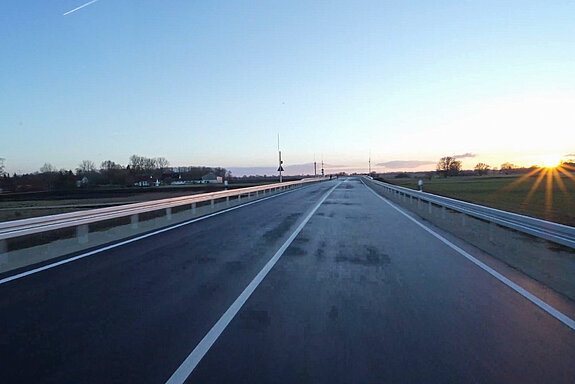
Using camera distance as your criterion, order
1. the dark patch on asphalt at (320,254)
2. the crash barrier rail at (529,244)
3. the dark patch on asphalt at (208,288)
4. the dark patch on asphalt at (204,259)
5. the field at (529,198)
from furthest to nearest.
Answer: the field at (529,198), the dark patch on asphalt at (320,254), the dark patch on asphalt at (204,259), the crash barrier rail at (529,244), the dark patch on asphalt at (208,288)

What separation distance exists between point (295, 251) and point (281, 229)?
4.08 meters

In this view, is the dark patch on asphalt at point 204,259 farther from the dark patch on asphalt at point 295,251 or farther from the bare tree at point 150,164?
the bare tree at point 150,164

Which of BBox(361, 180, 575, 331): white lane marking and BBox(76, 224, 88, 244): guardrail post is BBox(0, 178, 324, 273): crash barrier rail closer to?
BBox(76, 224, 88, 244): guardrail post

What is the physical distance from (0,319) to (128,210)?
8.81m

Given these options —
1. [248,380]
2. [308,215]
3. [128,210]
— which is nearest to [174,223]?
[128,210]

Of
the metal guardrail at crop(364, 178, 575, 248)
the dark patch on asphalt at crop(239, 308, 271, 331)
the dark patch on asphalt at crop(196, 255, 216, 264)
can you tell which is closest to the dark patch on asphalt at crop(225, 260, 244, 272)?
the dark patch on asphalt at crop(196, 255, 216, 264)

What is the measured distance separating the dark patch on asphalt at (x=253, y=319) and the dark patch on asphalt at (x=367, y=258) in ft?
11.6

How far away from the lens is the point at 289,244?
424 inches

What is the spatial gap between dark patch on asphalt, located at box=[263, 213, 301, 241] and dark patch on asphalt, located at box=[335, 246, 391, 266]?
3111 millimetres

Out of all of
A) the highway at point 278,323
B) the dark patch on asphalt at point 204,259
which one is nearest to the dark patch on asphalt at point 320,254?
the highway at point 278,323

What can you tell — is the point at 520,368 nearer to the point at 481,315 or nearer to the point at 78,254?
the point at 481,315

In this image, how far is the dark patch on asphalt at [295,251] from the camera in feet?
30.9

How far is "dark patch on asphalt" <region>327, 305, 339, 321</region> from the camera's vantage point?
5215mm

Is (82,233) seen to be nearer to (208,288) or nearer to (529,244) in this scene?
(208,288)
